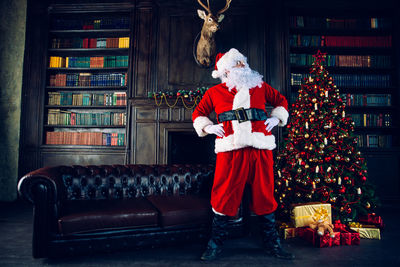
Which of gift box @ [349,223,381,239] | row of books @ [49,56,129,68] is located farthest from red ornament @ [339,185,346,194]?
row of books @ [49,56,129,68]

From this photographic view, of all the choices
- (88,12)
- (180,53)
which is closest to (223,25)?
(180,53)

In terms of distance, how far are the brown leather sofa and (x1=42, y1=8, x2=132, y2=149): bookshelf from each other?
1668 millimetres

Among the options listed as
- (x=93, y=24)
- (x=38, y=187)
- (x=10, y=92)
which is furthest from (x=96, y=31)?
(x=38, y=187)

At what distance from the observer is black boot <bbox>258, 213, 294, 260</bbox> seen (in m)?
1.81

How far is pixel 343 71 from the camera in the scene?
12.9 ft

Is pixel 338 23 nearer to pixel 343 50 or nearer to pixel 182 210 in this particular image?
pixel 343 50

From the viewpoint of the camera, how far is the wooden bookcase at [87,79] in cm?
392

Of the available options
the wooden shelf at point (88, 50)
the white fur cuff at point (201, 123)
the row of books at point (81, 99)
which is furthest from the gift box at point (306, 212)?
the wooden shelf at point (88, 50)

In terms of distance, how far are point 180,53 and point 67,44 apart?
187 centimetres

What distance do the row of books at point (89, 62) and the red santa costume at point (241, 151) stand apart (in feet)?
8.78

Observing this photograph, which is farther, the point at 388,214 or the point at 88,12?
the point at 88,12

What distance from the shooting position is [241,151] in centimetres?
176

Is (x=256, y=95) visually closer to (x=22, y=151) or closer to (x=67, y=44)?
(x=67, y=44)

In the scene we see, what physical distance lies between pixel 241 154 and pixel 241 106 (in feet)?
1.15
